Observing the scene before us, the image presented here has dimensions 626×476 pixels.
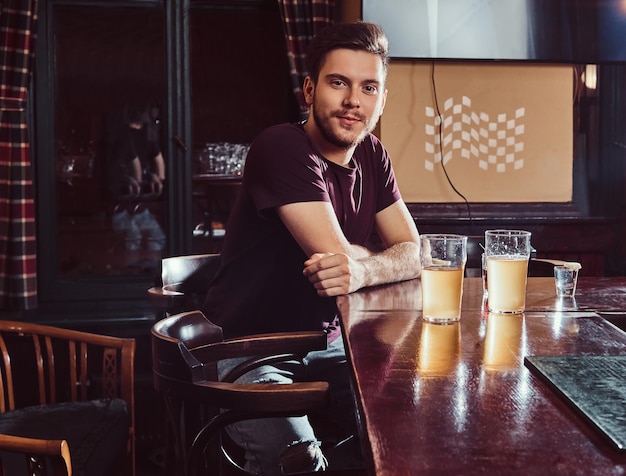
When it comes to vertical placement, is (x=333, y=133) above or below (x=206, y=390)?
above

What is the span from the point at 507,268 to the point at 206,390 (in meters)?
0.63

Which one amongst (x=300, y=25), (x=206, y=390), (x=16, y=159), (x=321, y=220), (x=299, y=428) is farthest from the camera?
(x=300, y=25)

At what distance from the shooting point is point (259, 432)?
56.9 inches

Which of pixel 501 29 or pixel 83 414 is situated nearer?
pixel 83 414

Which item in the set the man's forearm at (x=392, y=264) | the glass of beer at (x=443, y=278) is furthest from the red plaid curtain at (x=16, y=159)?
the glass of beer at (x=443, y=278)

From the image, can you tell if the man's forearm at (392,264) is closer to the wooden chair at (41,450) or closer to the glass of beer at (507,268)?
the glass of beer at (507,268)

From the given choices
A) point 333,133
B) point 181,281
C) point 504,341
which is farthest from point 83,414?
point 504,341

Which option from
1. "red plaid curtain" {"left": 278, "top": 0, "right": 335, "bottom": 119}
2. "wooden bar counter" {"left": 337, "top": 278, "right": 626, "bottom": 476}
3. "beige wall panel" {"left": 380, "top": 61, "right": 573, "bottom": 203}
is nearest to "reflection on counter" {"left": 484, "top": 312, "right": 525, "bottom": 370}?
"wooden bar counter" {"left": 337, "top": 278, "right": 626, "bottom": 476}

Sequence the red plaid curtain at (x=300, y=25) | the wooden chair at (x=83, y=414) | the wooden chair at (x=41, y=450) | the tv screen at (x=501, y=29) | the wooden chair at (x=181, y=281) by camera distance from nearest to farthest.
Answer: the wooden chair at (x=41, y=450), the wooden chair at (x=83, y=414), the wooden chair at (x=181, y=281), the tv screen at (x=501, y=29), the red plaid curtain at (x=300, y=25)

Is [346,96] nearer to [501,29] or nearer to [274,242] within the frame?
[274,242]

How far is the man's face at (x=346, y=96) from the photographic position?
2193mm

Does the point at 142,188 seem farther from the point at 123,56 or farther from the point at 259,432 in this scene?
the point at 259,432

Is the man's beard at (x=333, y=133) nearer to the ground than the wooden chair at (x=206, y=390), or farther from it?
farther from it

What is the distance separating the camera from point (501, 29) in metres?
3.49
